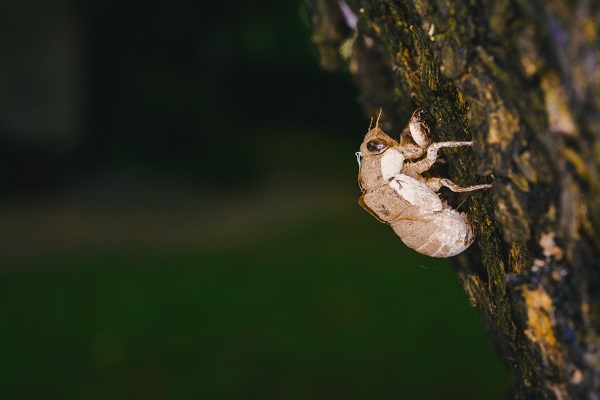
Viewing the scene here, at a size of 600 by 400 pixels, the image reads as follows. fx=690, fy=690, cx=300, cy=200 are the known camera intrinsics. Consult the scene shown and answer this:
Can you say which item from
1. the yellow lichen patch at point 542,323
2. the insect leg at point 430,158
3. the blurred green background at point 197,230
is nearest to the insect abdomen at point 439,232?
the insect leg at point 430,158

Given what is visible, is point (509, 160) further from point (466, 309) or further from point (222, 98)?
point (222, 98)

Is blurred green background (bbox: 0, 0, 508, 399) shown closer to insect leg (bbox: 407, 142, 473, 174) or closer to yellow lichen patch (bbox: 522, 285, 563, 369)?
insect leg (bbox: 407, 142, 473, 174)

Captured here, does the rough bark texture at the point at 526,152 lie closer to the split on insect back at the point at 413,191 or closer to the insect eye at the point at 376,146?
the split on insect back at the point at 413,191

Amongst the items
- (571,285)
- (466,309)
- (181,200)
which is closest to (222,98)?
(181,200)

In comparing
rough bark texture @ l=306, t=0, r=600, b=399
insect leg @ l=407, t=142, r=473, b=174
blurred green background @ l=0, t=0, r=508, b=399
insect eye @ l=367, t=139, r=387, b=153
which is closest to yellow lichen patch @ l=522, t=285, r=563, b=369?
rough bark texture @ l=306, t=0, r=600, b=399

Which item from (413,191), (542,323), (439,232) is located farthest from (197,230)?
(542,323)

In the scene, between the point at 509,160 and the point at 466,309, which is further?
the point at 466,309

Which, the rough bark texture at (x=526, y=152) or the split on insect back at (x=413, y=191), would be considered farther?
the split on insect back at (x=413, y=191)
